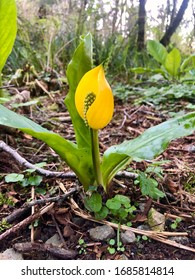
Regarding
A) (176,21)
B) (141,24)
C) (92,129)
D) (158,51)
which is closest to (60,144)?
(92,129)

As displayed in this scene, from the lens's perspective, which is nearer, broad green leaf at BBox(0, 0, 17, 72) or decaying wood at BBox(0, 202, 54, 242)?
decaying wood at BBox(0, 202, 54, 242)

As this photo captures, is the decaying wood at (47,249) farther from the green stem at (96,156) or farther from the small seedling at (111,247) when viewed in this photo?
the green stem at (96,156)

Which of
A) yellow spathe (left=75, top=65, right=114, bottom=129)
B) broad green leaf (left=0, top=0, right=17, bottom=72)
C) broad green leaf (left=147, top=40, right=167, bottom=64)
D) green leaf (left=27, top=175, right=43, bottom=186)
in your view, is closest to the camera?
yellow spathe (left=75, top=65, right=114, bottom=129)

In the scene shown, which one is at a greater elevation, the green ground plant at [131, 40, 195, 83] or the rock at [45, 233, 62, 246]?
the green ground plant at [131, 40, 195, 83]

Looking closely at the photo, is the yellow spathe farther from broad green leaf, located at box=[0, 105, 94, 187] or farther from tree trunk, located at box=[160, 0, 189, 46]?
tree trunk, located at box=[160, 0, 189, 46]

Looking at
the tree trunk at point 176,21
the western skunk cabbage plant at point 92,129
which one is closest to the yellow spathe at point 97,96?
the western skunk cabbage plant at point 92,129

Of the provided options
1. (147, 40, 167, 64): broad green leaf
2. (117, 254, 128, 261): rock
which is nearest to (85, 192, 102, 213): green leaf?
(117, 254, 128, 261): rock
